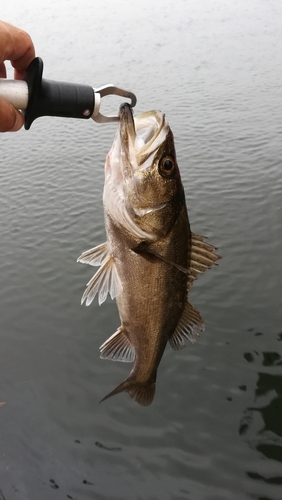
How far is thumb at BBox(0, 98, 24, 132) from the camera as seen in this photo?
2.41m

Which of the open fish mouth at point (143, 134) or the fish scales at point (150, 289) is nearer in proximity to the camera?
the open fish mouth at point (143, 134)

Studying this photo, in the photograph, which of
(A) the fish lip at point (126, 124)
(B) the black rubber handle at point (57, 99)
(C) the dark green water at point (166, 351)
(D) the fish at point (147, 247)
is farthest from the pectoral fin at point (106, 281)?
(C) the dark green water at point (166, 351)

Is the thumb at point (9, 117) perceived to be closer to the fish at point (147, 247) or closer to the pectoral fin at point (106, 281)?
the fish at point (147, 247)

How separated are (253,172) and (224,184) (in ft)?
3.54

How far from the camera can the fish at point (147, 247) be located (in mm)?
2682

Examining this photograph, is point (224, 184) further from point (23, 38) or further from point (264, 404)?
point (23, 38)

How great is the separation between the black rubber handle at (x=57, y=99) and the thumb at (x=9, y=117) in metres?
0.05

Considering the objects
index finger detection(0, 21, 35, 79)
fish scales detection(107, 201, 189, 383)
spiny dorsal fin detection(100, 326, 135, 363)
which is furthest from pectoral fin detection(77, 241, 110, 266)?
index finger detection(0, 21, 35, 79)

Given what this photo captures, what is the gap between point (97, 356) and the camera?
23.8 feet

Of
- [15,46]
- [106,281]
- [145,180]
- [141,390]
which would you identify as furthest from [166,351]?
[15,46]

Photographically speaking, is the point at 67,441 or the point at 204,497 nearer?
the point at 204,497

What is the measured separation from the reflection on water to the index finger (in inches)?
200

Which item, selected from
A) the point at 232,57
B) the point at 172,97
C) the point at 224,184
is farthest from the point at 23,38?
the point at 232,57

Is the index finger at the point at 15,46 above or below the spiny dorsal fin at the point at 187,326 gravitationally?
above
